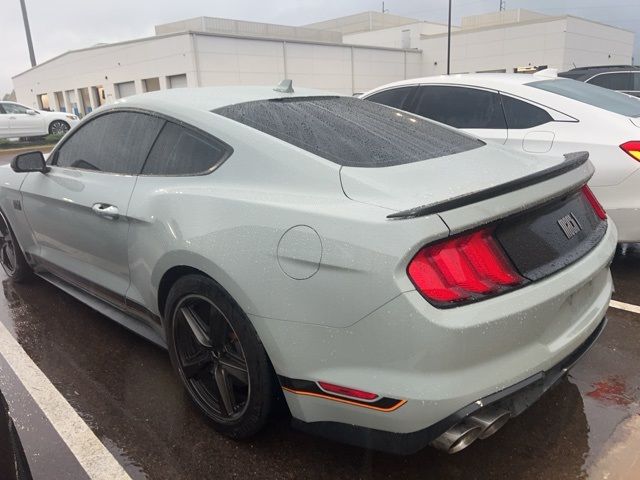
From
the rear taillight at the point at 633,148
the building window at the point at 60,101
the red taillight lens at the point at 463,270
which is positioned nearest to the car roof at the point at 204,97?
the red taillight lens at the point at 463,270

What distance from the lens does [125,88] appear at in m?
38.5

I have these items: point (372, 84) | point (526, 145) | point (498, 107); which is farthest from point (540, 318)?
point (372, 84)

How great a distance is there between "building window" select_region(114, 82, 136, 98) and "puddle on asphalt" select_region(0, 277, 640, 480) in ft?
125

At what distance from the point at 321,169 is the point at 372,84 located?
4541cm

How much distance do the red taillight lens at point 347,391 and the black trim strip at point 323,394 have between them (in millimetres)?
13

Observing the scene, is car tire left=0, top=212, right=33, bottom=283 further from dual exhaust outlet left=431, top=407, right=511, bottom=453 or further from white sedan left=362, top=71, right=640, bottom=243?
dual exhaust outlet left=431, top=407, right=511, bottom=453

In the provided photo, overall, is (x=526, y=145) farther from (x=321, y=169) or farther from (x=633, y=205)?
(x=321, y=169)

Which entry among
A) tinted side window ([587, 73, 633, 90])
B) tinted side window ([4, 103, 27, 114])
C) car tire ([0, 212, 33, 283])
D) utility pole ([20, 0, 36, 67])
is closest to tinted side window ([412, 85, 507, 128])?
car tire ([0, 212, 33, 283])

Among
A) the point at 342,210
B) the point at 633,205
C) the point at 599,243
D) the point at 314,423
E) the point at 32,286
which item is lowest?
the point at 32,286

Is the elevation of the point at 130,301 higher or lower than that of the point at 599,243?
lower

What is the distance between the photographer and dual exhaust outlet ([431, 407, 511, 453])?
5.95 ft

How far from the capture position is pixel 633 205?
382 cm

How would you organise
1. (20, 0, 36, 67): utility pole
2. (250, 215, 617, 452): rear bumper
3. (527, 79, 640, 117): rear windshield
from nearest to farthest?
(250, 215, 617, 452): rear bumper → (527, 79, 640, 117): rear windshield → (20, 0, 36, 67): utility pole

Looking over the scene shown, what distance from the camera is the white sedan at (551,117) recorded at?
151 inches
